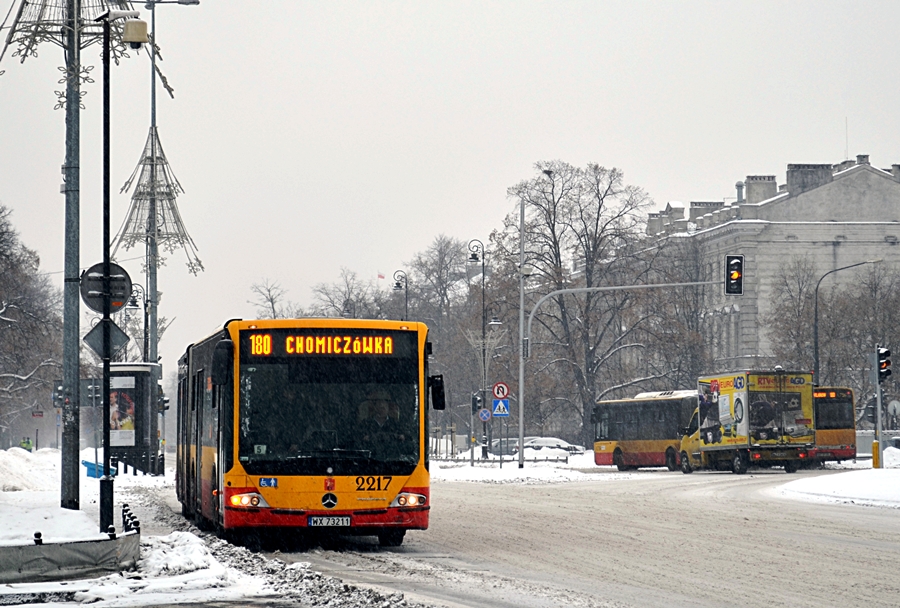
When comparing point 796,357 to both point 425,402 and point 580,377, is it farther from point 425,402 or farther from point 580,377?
point 425,402

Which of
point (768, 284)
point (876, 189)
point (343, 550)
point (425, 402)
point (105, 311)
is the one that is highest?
point (876, 189)

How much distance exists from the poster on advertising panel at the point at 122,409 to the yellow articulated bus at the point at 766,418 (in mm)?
18328

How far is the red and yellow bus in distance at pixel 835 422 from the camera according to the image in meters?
50.4

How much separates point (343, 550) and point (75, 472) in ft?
12.9

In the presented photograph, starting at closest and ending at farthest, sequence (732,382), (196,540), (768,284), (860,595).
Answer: (860,595)
(196,540)
(732,382)
(768,284)

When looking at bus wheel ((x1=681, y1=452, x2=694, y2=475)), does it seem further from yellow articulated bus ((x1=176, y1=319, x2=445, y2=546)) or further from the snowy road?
yellow articulated bus ((x1=176, y1=319, x2=445, y2=546))

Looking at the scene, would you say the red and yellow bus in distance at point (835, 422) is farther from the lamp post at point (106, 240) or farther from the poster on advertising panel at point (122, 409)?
the lamp post at point (106, 240)

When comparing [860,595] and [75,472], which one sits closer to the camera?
[860,595]

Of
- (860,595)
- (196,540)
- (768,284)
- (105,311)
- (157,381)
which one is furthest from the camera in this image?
(768,284)

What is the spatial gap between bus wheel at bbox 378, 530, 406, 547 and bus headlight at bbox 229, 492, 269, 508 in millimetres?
1664

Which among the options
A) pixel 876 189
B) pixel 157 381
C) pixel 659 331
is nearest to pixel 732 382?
pixel 157 381

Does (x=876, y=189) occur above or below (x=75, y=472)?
above

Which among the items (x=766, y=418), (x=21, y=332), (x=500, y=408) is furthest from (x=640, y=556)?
(x=21, y=332)

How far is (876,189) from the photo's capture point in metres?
93.8
